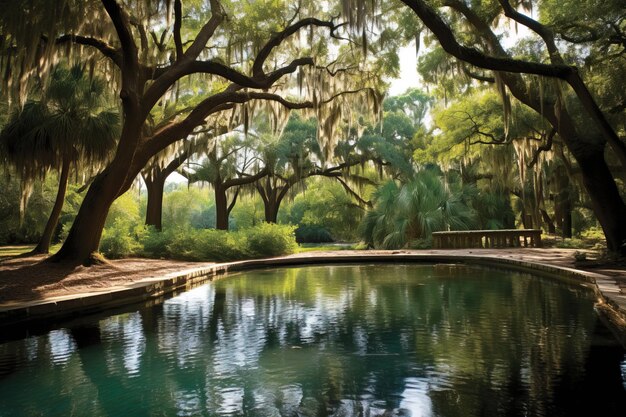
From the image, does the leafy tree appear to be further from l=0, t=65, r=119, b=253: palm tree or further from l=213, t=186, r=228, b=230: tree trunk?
l=0, t=65, r=119, b=253: palm tree

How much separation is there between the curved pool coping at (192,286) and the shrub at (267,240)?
86.9 inches

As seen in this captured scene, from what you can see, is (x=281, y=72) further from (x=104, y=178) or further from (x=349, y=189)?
(x=349, y=189)

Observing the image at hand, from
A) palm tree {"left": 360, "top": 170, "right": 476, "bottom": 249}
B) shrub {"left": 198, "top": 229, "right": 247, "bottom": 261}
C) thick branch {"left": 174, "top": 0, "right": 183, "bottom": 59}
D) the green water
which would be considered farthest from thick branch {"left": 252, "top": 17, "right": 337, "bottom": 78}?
palm tree {"left": 360, "top": 170, "right": 476, "bottom": 249}

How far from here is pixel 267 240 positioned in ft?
62.6

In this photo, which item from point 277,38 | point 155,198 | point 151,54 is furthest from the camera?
point 155,198

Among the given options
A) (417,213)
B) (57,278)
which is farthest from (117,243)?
(417,213)

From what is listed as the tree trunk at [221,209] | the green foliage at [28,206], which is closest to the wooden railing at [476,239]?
the tree trunk at [221,209]

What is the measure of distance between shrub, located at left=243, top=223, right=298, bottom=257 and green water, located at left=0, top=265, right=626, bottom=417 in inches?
372

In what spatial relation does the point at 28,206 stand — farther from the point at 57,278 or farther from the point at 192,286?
the point at 57,278

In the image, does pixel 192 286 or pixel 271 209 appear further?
pixel 271 209

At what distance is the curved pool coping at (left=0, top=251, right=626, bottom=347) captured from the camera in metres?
6.92

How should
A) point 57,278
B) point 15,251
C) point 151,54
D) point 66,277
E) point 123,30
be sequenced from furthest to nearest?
point 15,251
point 151,54
point 123,30
point 66,277
point 57,278

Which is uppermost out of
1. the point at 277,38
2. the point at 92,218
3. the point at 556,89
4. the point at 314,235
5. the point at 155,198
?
the point at 277,38

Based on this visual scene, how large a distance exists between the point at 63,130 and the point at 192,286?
616 centimetres
